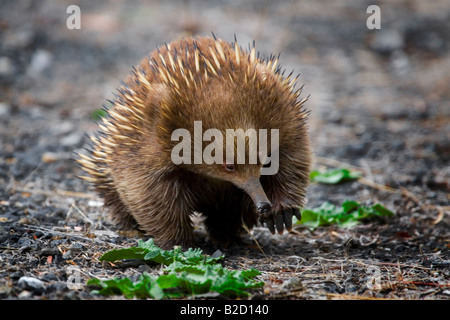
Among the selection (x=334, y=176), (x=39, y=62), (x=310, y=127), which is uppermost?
(x=39, y=62)

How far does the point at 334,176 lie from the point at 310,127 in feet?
6.39

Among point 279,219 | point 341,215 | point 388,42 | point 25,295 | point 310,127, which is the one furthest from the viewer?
point 388,42

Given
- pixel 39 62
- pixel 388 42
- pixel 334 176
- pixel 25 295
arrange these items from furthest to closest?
pixel 388 42, pixel 39 62, pixel 334 176, pixel 25 295

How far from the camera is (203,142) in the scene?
358 cm

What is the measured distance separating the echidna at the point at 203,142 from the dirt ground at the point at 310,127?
16.5 inches

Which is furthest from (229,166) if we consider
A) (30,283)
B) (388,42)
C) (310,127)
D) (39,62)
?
(388,42)

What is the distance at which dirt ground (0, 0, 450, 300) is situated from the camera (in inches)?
150

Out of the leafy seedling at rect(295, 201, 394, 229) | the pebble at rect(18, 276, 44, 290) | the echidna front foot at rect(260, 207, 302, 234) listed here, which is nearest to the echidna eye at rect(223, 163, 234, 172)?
the echidna front foot at rect(260, 207, 302, 234)

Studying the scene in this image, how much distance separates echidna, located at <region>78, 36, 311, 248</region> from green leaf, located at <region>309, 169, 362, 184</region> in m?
1.75

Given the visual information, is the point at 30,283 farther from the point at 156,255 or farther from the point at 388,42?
the point at 388,42

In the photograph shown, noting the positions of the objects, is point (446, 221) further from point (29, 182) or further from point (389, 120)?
point (29, 182)
